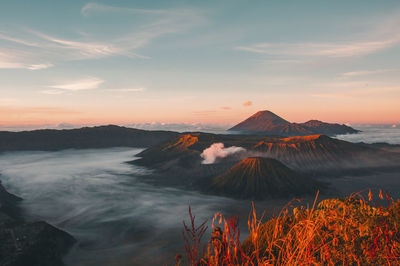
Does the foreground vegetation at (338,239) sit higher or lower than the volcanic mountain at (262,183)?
higher

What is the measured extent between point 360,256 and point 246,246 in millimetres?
2768

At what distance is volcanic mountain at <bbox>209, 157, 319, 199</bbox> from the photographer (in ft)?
586

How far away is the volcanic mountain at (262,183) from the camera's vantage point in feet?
586

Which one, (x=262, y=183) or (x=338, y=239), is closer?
(x=338, y=239)

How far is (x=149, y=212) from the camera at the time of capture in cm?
17238

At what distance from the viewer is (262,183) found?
18400cm

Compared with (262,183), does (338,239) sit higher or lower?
higher

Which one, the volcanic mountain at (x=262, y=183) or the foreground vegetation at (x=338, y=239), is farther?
the volcanic mountain at (x=262, y=183)

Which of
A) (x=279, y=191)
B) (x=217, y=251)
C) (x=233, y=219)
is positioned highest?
(x=233, y=219)

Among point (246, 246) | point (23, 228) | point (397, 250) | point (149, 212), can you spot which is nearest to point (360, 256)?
point (397, 250)

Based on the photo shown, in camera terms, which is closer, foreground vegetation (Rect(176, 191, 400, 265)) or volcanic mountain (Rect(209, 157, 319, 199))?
foreground vegetation (Rect(176, 191, 400, 265))

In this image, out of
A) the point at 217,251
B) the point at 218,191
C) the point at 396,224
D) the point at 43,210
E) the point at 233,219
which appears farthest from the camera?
the point at 218,191

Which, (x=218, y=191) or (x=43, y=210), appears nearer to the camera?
(x=43, y=210)

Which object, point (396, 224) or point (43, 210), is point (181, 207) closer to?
point (43, 210)
